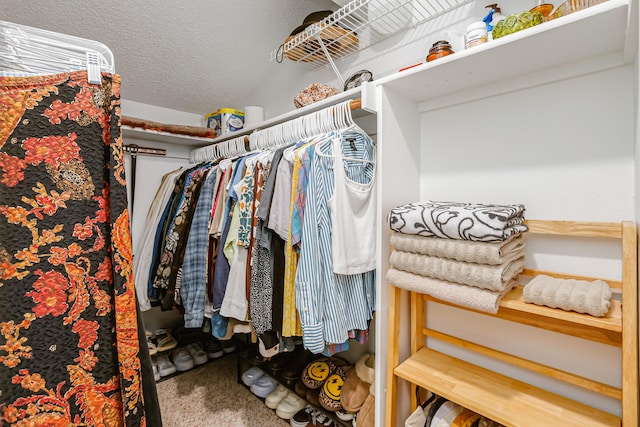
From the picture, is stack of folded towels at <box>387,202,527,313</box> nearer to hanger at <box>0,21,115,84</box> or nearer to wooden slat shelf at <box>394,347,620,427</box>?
wooden slat shelf at <box>394,347,620,427</box>

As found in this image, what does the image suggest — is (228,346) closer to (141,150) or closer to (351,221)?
(141,150)

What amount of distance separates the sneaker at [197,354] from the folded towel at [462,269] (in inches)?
62.8

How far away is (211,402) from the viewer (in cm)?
165

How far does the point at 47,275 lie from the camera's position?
1.90 feet

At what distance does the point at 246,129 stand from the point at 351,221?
0.95 meters

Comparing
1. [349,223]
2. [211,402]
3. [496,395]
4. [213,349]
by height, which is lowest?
[211,402]

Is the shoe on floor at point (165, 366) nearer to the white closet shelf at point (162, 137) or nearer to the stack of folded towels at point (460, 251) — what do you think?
the white closet shelf at point (162, 137)

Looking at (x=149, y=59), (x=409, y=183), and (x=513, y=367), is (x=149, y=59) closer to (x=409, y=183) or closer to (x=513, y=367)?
(x=409, y=183)

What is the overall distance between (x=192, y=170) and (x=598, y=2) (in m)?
1.72

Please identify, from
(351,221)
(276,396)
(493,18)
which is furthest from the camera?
(276,396)

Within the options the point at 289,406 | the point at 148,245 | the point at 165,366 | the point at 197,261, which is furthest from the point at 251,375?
the point at 148,245

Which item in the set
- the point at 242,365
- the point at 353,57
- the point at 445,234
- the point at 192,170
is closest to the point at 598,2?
the point at 445,234

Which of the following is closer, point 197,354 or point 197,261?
point 197,261

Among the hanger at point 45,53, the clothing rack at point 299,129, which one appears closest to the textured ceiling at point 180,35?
the clothing rack at point 299,129
